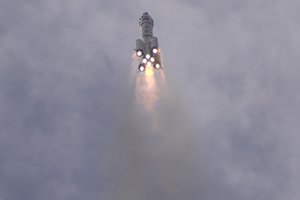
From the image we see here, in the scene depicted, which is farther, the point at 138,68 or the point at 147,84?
the point at 147,84

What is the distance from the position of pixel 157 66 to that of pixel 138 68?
3.62 m

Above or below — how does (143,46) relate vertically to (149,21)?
below

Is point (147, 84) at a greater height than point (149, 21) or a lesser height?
lesser

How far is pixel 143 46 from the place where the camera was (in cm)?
10269

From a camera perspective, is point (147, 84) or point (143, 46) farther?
point (147, 84)

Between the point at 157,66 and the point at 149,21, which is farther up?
the point at 149,21

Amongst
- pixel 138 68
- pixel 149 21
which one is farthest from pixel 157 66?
pixel 149 21

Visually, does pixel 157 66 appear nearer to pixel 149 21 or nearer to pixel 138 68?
pixel 138 68

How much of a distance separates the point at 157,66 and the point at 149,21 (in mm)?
10243

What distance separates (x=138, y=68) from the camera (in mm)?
102875

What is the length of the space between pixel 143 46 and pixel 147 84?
10051 mm

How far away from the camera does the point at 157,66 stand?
335ft

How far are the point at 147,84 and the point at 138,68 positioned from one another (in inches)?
308
